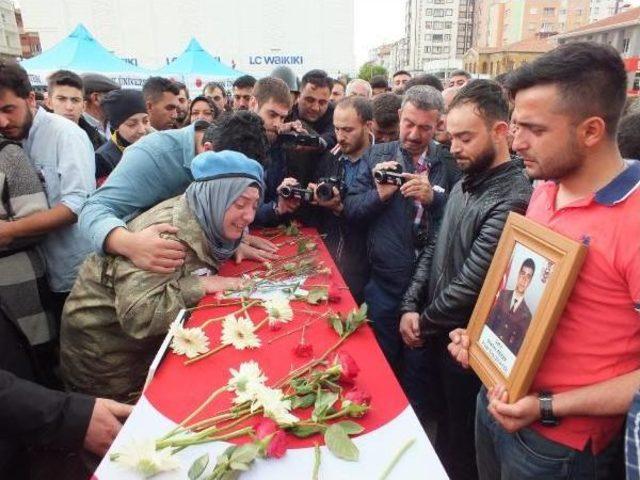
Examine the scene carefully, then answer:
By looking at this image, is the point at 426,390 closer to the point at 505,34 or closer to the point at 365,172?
the point at 365,172

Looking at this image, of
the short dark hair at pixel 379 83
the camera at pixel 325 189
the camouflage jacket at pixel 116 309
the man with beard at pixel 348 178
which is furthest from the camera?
the short dark hair at pixel 379 83

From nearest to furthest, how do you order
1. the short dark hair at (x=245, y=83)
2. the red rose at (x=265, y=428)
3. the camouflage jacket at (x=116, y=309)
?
the red rose at (x=265, y=428), the camouflage jacket at (x=116, y=309), the short dark hair at (x=245, y=83)

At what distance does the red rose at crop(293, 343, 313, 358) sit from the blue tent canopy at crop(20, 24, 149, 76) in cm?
1207

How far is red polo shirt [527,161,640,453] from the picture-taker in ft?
3.84

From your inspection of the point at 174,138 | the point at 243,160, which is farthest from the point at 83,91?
the point at 243,160

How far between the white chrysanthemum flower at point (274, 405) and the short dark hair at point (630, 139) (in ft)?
5.48

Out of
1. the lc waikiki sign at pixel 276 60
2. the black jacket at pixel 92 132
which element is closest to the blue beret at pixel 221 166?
the black jacket at pixel 92 132

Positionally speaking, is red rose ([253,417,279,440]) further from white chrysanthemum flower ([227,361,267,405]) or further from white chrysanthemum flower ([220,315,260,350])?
white chrysanthemum flower ([220,315,260,350])

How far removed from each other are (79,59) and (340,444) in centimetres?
1288

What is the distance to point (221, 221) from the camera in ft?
6.36

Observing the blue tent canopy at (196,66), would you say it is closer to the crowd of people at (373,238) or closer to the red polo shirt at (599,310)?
the crowd of people at (373,238)

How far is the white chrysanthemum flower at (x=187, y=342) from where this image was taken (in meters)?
1.57

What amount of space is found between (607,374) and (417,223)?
69.2 inches

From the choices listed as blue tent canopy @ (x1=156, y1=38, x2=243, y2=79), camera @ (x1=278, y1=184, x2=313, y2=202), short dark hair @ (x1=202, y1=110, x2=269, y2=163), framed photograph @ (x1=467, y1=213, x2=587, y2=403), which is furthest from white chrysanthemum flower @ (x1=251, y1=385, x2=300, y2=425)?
blue tent canopy @ (x1=156, y1=38, x2=243, y2=79)
